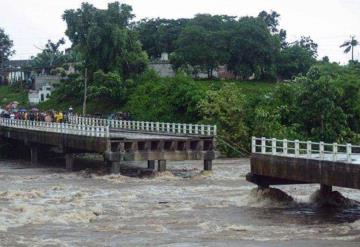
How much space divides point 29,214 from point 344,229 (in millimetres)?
12144

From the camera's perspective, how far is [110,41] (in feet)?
315

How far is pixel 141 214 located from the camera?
3062 cm

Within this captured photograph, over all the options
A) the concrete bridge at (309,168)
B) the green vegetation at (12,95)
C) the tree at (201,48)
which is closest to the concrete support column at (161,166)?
the concrete bridge at (309,168)

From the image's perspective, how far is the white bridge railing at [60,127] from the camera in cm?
4941

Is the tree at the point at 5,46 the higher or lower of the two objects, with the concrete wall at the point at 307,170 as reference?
higher

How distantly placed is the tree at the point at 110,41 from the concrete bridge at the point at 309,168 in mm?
62243

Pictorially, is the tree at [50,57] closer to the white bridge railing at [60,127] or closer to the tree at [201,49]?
the tree at [201,49]

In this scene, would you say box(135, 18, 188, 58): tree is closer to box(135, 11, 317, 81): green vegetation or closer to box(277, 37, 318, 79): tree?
box(135, 11, 317, 81): green vegetation

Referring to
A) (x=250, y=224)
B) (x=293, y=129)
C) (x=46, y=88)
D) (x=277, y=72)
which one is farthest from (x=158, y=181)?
(x=46, y=88)

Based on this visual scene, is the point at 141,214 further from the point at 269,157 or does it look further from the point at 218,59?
the point at 218,59

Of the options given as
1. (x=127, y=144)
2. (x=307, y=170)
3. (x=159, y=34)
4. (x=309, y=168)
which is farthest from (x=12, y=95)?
(x=309, y=168)

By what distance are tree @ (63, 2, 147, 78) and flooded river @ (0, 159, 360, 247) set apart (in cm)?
5106

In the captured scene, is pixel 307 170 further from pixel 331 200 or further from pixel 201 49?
pixel 201 49

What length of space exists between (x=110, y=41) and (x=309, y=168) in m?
68.3
